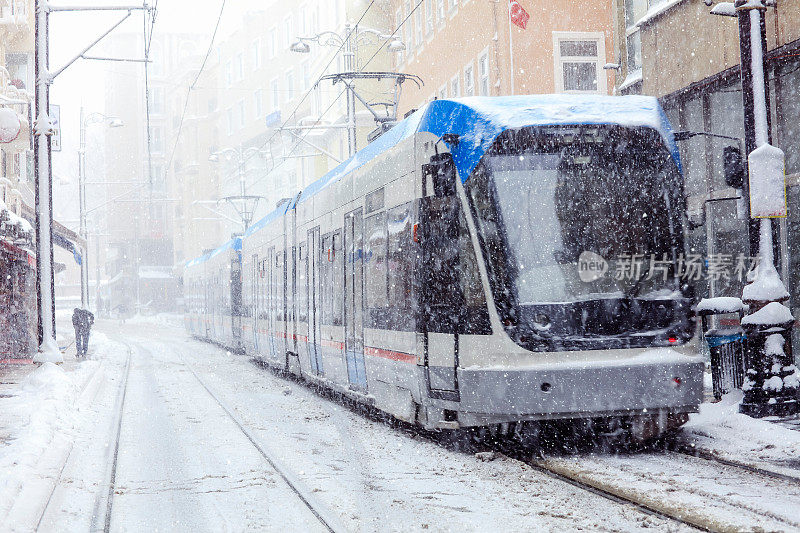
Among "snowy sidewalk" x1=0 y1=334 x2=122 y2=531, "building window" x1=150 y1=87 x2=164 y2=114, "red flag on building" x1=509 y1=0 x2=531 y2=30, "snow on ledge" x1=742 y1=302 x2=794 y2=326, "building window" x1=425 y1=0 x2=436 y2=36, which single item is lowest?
"snowy sidewalk" x1=0 y1=334 x2=122 y2=531

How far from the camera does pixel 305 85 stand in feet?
186

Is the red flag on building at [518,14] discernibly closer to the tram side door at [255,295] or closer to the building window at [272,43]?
the tram side door at [255,295]

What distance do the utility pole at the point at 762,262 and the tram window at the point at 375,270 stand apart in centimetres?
362

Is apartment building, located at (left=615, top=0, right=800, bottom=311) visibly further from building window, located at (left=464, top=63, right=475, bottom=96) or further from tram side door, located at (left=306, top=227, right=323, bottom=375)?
building window, located at (left=464, top=63, right=475, bottom=96)

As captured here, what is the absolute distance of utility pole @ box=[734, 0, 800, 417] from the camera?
10.4m

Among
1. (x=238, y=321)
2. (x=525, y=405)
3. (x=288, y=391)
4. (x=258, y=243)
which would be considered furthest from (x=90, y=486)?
(x=238, y=321)

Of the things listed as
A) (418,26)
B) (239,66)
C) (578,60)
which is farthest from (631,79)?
(239,66)

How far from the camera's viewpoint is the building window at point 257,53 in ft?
218

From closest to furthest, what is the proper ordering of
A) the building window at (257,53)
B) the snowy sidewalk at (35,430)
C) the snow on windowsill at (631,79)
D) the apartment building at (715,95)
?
the snowy sidewalk at (35,430)
the apartment building at (715,95)
the snow on windowsill at (631,79)
the building window at (257,53)

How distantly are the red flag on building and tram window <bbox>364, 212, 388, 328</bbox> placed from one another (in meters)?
16.1

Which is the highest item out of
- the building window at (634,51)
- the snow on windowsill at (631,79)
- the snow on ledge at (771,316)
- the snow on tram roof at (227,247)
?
the building window at (634,51)

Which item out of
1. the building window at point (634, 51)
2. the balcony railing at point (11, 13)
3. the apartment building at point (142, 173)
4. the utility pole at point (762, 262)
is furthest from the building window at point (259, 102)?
the utility pole at point (762, 262)

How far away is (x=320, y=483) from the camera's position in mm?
8016

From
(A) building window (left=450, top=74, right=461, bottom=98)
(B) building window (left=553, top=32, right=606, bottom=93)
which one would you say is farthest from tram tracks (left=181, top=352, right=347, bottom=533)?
(A) building window (left=450, top=74, right=461, bottom=98)
